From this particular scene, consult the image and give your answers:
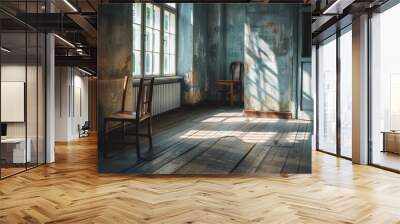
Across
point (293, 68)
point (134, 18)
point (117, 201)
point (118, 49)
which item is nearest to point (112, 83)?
point (118, 49)

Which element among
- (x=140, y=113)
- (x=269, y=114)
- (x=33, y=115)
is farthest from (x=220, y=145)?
(x=33, y=115)

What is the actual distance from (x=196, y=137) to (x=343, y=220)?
9.52 ft

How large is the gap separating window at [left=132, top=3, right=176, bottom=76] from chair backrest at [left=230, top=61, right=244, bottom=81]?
0.86 metres

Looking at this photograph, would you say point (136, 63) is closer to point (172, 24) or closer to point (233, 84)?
point (172, 24)

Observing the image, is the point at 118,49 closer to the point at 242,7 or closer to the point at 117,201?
the point at 242,7

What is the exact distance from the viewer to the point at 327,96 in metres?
10.9

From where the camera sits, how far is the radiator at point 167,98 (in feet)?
22.4

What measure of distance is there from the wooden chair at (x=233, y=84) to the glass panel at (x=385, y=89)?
8.60ft

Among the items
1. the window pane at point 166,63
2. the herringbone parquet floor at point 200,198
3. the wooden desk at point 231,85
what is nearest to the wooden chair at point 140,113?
the window pane at point 166,63

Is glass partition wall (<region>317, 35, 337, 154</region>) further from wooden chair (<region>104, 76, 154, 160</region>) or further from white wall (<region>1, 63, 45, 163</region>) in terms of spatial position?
white wall (<region>1, 63, 45, 163</region>)

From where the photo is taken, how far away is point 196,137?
6816mm

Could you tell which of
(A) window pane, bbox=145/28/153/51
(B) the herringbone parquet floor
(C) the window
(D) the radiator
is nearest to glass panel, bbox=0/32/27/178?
(B) the herringbone parquet floor

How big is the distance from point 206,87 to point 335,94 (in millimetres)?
4470

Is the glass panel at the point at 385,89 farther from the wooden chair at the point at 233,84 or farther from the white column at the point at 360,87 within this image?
the wooden chair at the point at 233,84
